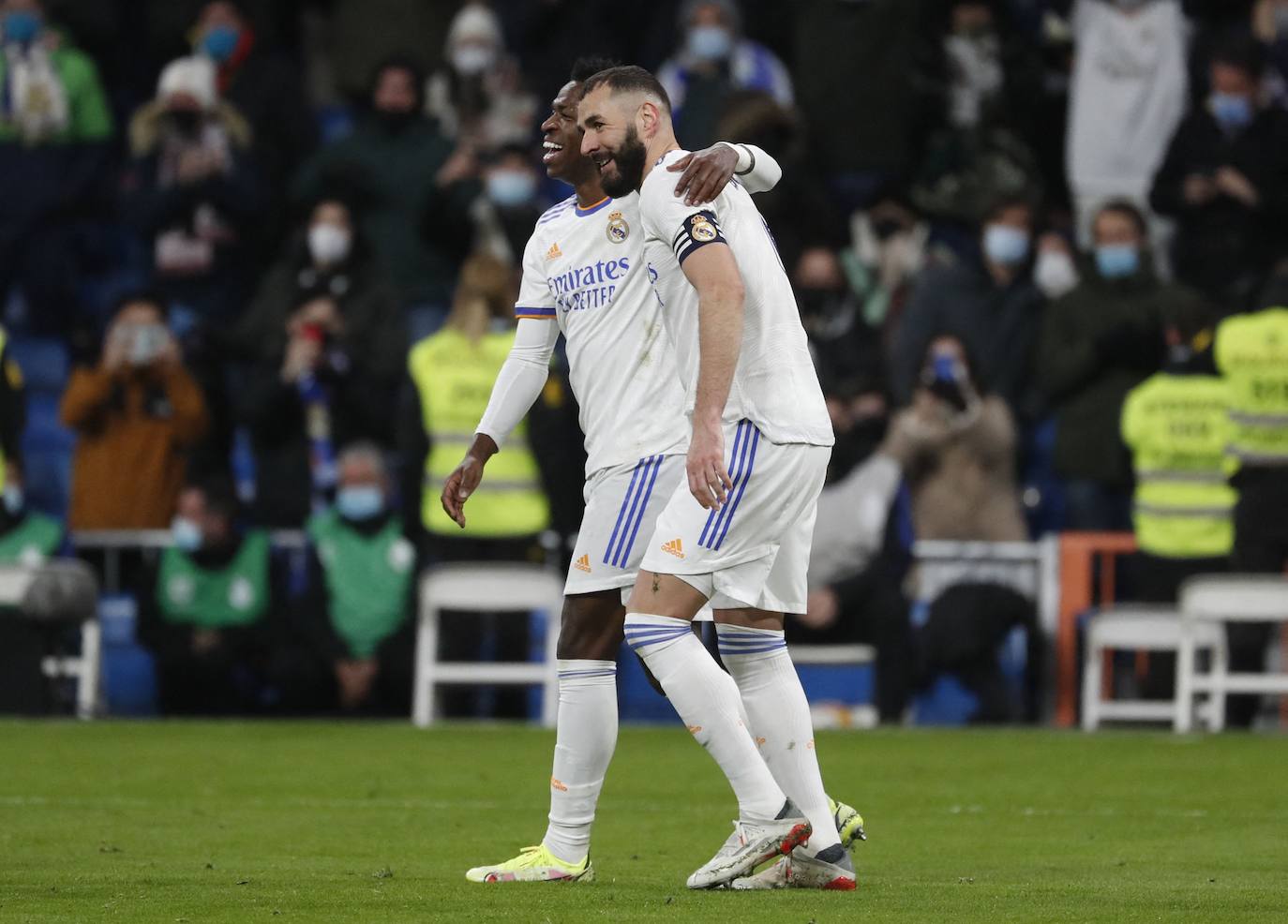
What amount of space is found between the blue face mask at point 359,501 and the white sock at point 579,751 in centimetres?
794

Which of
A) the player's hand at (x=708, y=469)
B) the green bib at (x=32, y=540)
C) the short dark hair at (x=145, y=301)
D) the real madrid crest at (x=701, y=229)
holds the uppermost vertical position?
the real madrid crest at (x=701, y=229)

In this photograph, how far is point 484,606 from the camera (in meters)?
14.8

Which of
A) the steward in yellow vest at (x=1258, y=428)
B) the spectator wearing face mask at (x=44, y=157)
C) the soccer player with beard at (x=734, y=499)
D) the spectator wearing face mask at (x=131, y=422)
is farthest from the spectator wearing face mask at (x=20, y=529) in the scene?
the soccer player with beard at (x=734, y=499)

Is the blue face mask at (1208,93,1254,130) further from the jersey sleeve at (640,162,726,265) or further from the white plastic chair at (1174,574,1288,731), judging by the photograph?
the jersey sleeve at (640,162,726,265)

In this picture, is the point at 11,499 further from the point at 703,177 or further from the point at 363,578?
the point at 703,177

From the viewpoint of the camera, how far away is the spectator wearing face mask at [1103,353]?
1518cm

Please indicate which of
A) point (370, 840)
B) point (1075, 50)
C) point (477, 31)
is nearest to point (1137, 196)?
point (1075, 50)

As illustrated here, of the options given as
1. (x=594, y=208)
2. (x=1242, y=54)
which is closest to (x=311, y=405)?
(x=1242, y=54)

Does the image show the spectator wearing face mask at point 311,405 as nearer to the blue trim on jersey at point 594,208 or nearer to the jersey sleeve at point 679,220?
the blue trim on jersey at point 594,208

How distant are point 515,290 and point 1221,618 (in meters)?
4.65

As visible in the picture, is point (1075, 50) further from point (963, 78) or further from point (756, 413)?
point (756, 413)

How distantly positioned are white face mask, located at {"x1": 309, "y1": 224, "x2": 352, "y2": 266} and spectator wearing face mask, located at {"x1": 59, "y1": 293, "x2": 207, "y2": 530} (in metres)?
1.14

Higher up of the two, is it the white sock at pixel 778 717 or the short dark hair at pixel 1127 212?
the short dark hair at pixel 1127 212

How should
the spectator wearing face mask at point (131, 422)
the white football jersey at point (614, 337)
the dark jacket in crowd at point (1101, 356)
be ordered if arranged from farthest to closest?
the spectator wearing face mask at point (131, 422)
the dark jacket in crowd at point (1101, 356)
the white football jersey at point (614, 337)
